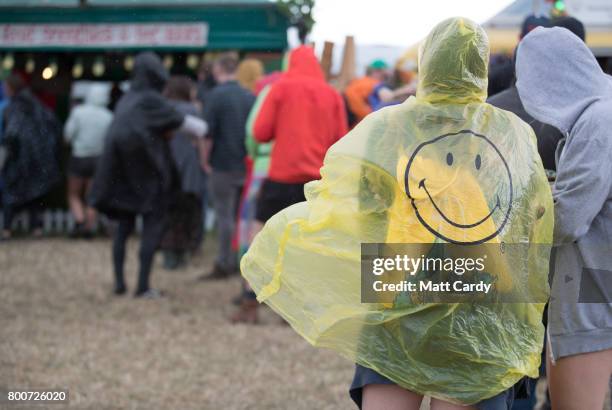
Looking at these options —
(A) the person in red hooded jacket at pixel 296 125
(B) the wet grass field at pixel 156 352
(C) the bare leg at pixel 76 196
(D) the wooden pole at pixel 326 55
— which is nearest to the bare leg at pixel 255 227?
(A) the person in red hooded jacket at pixel 296 125

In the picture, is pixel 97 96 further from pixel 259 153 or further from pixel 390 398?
pixel 390 398

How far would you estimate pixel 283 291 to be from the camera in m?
2.65

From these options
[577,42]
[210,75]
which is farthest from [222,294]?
[577,42]

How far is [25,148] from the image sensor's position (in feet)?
35.9

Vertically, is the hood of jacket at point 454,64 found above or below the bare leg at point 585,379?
above

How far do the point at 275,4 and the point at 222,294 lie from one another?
365 centimetres

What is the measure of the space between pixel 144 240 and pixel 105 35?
4.38 metres

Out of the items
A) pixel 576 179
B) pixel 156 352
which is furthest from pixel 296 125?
pixel 576 179

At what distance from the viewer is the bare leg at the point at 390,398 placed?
8.45 feet

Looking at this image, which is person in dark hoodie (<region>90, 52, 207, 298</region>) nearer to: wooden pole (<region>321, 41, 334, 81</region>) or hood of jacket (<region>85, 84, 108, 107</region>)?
wooden pole (<region>321, 41, 334, 81</region>)

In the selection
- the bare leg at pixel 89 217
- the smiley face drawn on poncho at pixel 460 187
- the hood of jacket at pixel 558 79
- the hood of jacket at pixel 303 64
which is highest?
the hood of jacket at pixel 558 79

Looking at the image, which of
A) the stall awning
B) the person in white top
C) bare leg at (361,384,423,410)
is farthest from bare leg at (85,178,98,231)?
bare leg at (361,384,423,410)

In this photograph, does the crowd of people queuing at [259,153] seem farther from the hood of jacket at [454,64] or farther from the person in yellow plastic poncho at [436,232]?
the hood of jacket at [454,64]

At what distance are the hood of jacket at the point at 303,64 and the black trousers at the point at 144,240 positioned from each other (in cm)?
197
